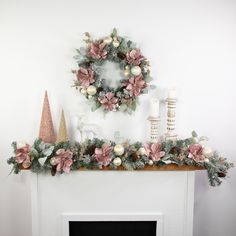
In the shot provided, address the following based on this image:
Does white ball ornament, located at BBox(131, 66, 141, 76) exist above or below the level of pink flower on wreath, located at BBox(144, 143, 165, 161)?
above

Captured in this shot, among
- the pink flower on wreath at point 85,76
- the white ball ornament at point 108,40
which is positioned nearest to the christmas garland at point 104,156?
the pink flower on wreath at point 85,76

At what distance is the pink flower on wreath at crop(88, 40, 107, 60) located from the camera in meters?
1.94

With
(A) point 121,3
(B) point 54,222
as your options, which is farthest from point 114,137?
(A) point 121,3

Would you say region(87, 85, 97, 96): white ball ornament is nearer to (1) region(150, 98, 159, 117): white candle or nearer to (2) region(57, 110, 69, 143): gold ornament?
(2) region(57, 110, 69, 143): gold ornament

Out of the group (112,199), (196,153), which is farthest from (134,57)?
(112,199)

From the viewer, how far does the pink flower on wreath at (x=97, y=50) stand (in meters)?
1.94

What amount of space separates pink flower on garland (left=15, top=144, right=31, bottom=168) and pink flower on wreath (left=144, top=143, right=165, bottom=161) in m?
0.69

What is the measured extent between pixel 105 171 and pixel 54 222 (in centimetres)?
47

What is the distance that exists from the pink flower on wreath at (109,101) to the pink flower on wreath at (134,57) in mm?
238

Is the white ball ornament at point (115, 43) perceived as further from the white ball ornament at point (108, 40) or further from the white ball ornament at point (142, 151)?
the white ball ornament at point (142, 151)

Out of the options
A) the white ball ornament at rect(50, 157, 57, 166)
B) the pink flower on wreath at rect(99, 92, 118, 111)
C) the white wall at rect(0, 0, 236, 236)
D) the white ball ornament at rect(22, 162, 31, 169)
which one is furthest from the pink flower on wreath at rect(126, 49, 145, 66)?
the white ball ornament at rect(22, 162, 31, 169)

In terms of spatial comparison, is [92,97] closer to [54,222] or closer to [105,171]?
[105,171]

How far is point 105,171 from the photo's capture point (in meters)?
1.94

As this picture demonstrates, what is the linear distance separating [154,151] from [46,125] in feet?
2.28
